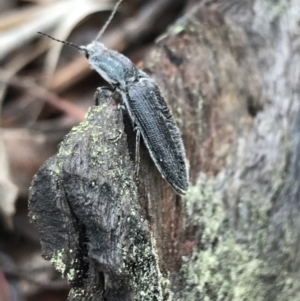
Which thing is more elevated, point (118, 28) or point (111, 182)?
point (118, 28)

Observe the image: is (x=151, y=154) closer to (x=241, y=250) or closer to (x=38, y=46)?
(x=241, y=250)

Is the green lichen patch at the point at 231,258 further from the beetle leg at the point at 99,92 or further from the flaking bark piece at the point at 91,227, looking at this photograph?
the beetle leg at the point at 99,92

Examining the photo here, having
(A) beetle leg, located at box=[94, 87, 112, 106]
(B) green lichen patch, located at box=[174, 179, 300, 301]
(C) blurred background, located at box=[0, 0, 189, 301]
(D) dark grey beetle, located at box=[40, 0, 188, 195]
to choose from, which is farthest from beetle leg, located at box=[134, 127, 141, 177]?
(C) blurred background, located at box=[0, 0, 189, 301]

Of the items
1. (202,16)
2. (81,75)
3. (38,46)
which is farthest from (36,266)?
(202,16)

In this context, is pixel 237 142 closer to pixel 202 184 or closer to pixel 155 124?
pixel 202 184

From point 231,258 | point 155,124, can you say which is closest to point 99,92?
point 155,124

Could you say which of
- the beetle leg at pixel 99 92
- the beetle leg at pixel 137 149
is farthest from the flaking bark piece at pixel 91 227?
the beetle leg at pixel 99 92
